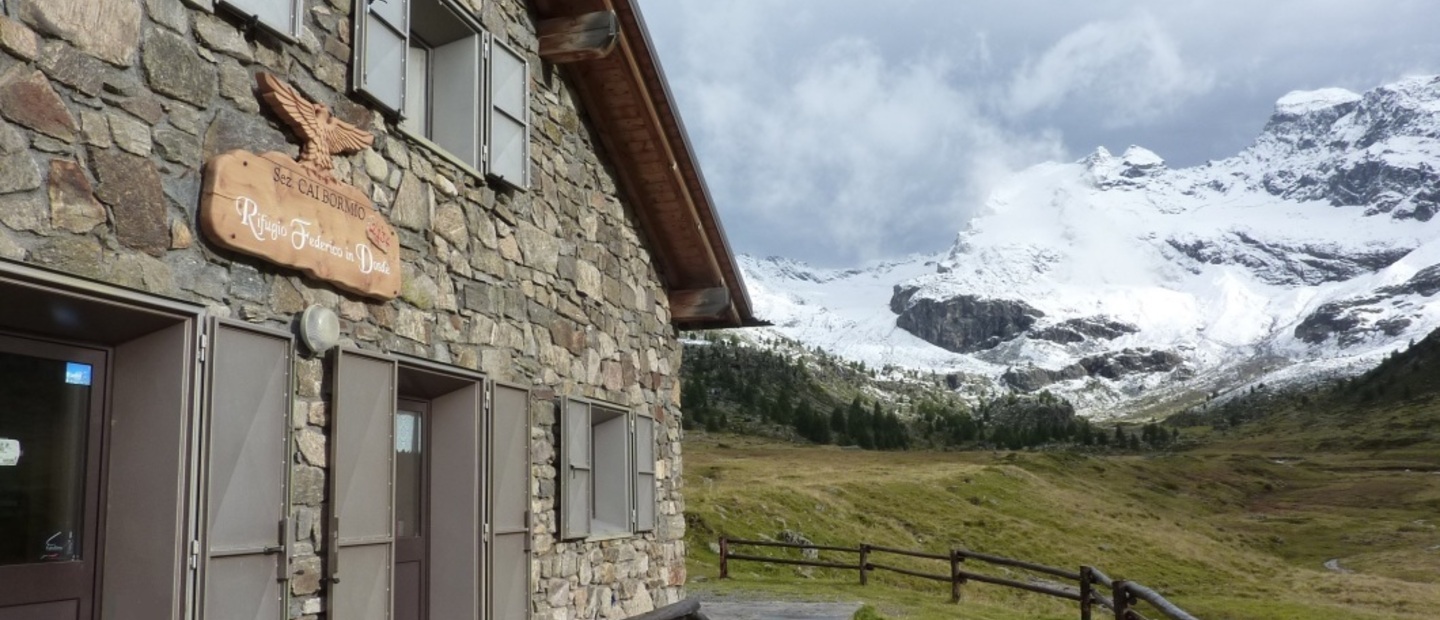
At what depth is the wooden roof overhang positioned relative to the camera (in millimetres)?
10312

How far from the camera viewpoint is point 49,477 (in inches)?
219

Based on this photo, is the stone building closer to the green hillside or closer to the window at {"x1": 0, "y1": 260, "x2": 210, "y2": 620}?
the window at {"x1": 0, "y1": 260, "x2": 210, "y2": 620}

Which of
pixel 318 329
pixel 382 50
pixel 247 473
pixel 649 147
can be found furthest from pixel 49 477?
pixel 649 147

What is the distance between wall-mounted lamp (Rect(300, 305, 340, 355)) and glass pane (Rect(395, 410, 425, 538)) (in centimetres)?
140

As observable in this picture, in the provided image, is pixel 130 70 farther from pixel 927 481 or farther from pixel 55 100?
pixel 927 481

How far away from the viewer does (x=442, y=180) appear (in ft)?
28.1

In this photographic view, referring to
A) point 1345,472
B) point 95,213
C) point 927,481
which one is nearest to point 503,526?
point 95,213

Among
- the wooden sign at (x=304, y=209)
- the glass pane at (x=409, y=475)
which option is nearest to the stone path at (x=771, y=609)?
the glass pane at (x=409, y=475)

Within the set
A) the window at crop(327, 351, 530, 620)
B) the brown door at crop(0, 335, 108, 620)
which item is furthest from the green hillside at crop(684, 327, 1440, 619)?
the brown door at crop(0, 335, 108, 620)

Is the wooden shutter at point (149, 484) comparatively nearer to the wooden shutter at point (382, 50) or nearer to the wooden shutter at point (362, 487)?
the wooden shutter at point (362, 487)

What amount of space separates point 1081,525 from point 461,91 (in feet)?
192

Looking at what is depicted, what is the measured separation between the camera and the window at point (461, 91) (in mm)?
8812

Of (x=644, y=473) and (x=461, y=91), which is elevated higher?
(x=461, y=91)

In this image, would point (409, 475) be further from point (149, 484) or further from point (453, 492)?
point (149, 484)
